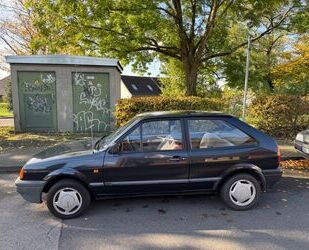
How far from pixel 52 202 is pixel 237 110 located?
1005cm

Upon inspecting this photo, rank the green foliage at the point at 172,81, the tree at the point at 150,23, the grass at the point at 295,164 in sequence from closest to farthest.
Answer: the grass at the point at 295,164 → the tree at the point at 150,23 → the green foliage at the point at 172,81

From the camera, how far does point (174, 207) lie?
470 cm

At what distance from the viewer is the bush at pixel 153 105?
30.1ft

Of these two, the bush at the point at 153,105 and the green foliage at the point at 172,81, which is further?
the green foliage at the point at 172,81

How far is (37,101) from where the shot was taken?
37.4 feet

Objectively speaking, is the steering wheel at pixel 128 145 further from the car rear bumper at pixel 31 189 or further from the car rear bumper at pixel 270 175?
the car rear bumper at pixel 270 175

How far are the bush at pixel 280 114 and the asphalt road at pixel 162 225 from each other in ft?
16.8

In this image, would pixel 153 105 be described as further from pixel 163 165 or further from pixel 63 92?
pixel 163 165

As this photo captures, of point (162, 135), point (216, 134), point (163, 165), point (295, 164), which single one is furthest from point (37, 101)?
point (295, 164)

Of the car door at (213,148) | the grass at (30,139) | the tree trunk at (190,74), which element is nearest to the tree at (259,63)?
the tree trunk at (190,74)

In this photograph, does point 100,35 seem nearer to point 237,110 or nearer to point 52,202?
point 237,110

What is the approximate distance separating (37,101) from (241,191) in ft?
29.9

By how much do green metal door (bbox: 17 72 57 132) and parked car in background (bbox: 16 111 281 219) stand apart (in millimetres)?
7127

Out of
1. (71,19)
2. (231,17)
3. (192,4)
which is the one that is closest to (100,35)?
(71,19)
